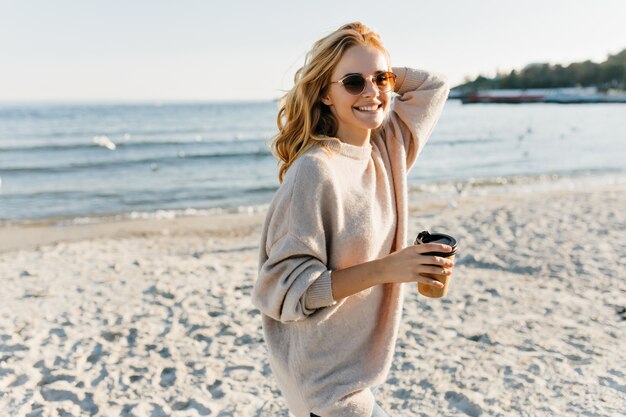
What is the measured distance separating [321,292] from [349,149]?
469 millimetres

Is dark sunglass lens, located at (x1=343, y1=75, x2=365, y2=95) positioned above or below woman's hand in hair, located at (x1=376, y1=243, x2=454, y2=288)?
above

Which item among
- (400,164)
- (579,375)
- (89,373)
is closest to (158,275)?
(89,373)

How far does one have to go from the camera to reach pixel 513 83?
375 ft

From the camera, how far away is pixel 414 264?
4.97 ft

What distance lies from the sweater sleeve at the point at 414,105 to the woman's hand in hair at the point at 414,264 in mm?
567

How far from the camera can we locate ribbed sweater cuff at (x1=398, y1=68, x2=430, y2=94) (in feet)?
6.66

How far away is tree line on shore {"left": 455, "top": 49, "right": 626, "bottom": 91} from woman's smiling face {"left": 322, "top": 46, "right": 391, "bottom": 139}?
97.2 metres

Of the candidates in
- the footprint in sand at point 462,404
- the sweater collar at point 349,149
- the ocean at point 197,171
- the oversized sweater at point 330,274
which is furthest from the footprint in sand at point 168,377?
the ocean at point 197,171

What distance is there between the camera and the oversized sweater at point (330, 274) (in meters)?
1.54

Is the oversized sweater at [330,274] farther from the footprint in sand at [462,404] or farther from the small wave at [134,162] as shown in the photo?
the small wave at [134,162]

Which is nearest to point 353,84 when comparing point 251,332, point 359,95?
point 359,95

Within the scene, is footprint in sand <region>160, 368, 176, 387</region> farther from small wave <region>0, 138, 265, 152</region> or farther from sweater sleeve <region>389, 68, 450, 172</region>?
small wave <region>0, 138, 265, 152</region>

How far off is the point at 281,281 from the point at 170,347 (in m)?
3.59

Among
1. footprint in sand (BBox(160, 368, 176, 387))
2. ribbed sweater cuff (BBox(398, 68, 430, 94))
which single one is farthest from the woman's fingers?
footprint in sand (BBox(160, 368, 176, 387))
